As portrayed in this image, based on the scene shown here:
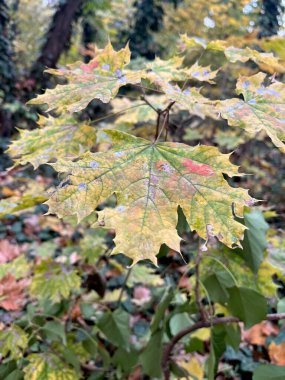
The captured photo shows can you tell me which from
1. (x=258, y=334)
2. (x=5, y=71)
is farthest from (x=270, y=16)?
(x=258, y=334)

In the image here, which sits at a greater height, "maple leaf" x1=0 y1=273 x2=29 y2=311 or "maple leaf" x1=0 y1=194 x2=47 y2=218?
"maple leaf" x1=0 y1=194 x2=47 y2=218

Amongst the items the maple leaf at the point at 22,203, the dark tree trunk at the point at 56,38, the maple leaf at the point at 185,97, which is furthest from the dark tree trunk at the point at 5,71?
the maple leaf at the point at 185,97

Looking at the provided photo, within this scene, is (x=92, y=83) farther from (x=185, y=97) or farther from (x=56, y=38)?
(x=56, y=38)

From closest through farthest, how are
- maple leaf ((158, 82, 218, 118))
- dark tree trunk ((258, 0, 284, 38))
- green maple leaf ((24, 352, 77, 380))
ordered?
maple leaf ((158, 82, 218, 118)) < green maple leaf ((24, 352, 77, 380)) < dark tree trunk ((258, 0, 284, 38))

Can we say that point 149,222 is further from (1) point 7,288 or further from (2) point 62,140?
(1) point 7,288

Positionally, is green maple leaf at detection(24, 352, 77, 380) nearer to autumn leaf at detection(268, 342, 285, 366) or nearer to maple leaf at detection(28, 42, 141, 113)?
maple leaf at detection(28, 42, 141, 113)

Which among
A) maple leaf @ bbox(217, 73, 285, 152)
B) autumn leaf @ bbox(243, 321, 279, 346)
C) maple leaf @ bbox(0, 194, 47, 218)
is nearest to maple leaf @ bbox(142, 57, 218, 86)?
maple leaf @ bbox(217, 73, 285, 152)
